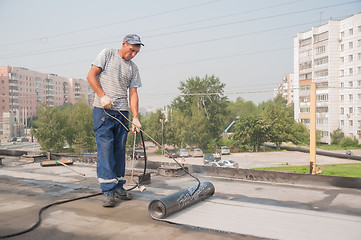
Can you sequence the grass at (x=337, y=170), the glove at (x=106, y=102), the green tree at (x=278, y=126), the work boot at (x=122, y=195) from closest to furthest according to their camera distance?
the glove at (x=106, y=102) → the work boot at (x=122, y=195) → the grass at (x=337, y=170) → the green tree at (x=278, y=126)

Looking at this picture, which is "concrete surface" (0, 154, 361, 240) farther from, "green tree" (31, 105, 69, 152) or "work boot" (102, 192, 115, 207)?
"green tree" (31, 105, 69, 152)

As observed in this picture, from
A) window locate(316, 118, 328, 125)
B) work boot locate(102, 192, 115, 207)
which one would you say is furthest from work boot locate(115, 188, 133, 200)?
window locate(316, 118, 328, 125)

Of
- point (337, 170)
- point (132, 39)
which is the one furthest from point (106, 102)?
point (337, 170)

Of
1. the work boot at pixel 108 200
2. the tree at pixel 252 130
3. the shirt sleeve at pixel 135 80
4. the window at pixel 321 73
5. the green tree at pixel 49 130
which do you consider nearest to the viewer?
the work boot at pixel 108 200

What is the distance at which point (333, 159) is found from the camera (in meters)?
52.6

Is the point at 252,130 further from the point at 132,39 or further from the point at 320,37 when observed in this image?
the point at 132,39

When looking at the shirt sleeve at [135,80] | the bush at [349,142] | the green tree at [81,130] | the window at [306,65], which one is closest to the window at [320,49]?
the window at [306,65]

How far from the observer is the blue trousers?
4199mm

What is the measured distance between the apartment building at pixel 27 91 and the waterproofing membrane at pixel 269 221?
93007 mm

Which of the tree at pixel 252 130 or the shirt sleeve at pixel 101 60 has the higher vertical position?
the shirt sleeve at pixel 101 60

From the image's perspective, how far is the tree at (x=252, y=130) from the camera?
2608 inches

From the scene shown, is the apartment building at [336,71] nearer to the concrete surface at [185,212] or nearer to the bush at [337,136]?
the bush at [337,136]

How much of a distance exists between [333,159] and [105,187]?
5567cm

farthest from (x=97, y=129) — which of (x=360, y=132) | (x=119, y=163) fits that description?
(x=360, y=132)
